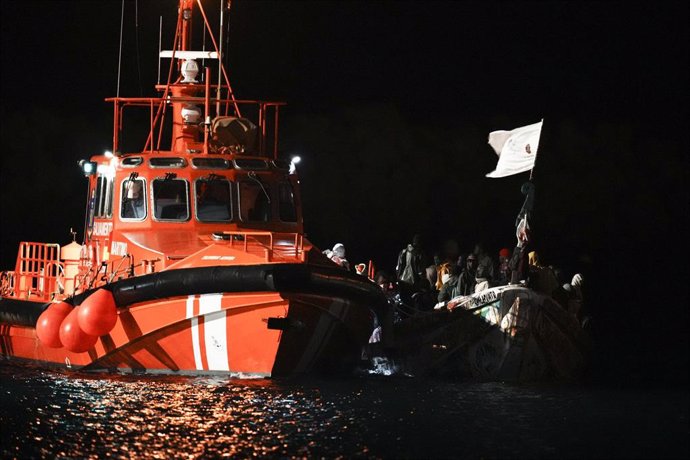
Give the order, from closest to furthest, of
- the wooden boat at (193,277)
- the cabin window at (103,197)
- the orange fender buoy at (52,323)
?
1. the wooden boat at (193,277)
2. the orange fender buoy at (52,323)
3. the cabin window at (103,197)

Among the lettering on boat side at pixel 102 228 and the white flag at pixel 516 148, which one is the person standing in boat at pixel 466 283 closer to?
the white flag at pixel 516 148

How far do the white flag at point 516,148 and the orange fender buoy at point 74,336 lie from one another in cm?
491

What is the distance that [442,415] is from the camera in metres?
11.5

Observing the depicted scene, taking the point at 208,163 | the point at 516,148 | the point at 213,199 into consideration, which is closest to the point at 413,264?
the point at 516,148

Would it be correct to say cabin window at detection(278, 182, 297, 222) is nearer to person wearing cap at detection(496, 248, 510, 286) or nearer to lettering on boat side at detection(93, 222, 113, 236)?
lettering on boat side at detection(93, 222, 113, 236)

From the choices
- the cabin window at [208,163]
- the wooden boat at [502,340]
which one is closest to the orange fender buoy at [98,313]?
the cabin window at [208,163]

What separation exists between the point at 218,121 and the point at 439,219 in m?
20.4

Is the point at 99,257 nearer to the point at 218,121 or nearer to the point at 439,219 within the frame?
the point at 218,121

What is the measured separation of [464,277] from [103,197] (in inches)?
178

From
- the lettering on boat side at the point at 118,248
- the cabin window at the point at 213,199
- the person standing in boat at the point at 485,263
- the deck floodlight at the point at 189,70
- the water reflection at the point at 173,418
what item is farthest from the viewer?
the deck floodlight at the point at 189,70

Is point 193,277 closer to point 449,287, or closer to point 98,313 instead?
point 98,313

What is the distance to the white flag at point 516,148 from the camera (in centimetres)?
1455

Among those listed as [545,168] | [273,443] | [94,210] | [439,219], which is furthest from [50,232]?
[273,443]

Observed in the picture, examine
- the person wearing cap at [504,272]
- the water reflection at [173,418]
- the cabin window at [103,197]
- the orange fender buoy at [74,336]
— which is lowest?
the water reflection at [173,418]
